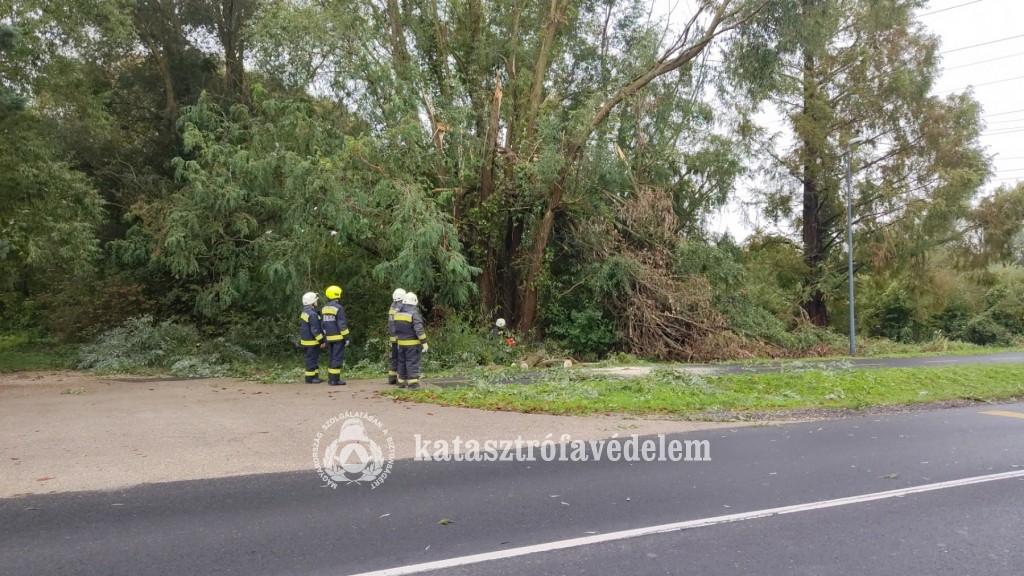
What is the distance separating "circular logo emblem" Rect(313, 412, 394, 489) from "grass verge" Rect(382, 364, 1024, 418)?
6.72 feet

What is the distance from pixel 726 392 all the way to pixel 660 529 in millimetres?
7021

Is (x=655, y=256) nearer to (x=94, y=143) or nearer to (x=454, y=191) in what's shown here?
(x=454, y=191)

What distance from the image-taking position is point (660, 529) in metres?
4.73

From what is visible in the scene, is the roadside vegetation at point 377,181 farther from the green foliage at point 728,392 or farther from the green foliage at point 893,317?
the green foliage at point 893,317

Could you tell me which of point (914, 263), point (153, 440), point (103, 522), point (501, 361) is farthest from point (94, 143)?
point (914, 263)

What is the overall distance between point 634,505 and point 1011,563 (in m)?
2.46

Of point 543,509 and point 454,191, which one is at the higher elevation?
point 454,191

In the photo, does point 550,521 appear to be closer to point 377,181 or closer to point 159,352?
point 377,181

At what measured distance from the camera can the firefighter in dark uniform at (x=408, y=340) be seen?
11.3 metres

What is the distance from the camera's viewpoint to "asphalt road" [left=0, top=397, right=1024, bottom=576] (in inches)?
163

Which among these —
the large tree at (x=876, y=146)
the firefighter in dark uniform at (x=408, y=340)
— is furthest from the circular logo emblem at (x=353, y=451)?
the large tree at (x=876, y=146)

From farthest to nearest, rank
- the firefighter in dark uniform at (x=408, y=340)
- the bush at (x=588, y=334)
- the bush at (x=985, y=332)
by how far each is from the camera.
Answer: the bush at (x=985, y=332)
the bush at (x=588, y=334)
the firefighter in dark uniform at (x=408, y=340)

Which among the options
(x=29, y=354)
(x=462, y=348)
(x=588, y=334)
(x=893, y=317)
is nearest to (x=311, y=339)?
(x=462, y=348)

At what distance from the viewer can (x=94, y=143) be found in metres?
20.2
